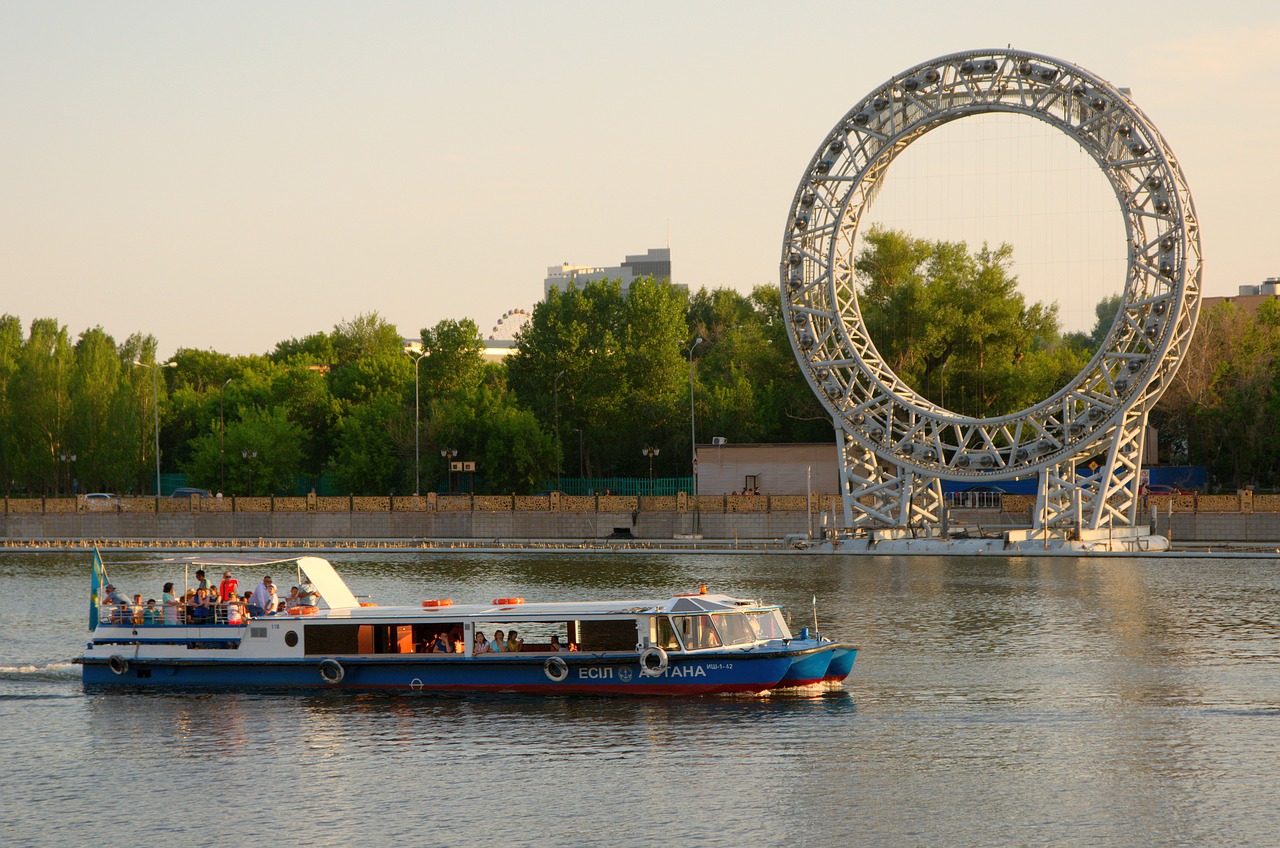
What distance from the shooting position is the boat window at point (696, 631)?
37.3 m

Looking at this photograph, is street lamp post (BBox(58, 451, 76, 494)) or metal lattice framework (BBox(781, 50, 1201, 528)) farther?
street lamp post (BBox(58, 451, 76, 494))

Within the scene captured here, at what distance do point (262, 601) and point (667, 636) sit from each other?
10.9 m

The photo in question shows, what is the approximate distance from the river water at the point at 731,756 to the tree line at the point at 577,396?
51.7 metres

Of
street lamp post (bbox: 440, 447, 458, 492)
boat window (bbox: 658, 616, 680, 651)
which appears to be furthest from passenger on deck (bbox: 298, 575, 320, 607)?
street lamp post (bbox: 440, 447, 458, 492)

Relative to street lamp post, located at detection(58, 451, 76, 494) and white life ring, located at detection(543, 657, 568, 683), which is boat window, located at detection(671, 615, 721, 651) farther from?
street lamp post, located at detection(58, 451, 76, 494)

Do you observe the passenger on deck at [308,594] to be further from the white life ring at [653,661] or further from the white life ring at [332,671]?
the white life ring at [653,661]

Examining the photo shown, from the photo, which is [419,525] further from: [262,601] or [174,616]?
[262,601]

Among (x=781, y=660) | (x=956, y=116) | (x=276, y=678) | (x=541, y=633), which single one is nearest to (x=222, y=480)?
(x=956, y=116)

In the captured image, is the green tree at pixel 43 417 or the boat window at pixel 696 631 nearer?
the boat window at pixel 696 631

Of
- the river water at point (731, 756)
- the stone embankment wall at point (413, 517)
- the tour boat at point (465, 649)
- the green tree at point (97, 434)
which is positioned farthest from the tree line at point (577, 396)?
the tour boat at point (465, 649)

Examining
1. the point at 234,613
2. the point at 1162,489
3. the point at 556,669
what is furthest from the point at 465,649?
the point at 1162,489

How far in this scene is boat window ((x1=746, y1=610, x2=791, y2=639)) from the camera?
3809 centimetres

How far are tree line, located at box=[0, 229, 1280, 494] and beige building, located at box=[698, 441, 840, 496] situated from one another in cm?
1107

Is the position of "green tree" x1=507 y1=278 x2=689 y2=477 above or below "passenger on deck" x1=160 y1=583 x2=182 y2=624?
above
